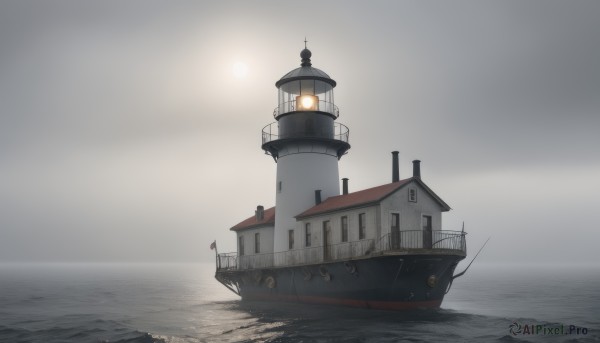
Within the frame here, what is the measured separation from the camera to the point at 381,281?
30.7 meters

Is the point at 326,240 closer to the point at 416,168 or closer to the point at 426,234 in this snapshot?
the point at 426,234

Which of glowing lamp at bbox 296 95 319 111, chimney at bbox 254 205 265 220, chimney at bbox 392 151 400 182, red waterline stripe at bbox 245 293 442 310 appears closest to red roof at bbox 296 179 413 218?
chimney at bbox 392 151 400 182

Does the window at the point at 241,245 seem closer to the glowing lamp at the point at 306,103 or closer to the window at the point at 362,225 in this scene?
the glowing lamp at the point at 306,103

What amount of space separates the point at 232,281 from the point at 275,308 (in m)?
10.5

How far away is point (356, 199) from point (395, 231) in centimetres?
346

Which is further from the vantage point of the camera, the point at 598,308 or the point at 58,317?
the point at 598,308

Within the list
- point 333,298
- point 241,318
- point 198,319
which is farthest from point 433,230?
point 198,319

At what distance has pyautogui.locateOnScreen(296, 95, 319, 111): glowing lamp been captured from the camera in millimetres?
40750

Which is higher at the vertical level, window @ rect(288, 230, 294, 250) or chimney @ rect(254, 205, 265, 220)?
chimney @ rect(254, 205, 265, 220)

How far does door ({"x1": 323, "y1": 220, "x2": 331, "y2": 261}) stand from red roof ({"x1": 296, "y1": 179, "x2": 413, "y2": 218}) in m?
0.89

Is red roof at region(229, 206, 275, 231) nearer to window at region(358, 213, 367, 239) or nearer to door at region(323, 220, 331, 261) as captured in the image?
door at region(323, 220, 331, 261)

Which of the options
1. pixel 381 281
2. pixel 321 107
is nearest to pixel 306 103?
pixel 321 107

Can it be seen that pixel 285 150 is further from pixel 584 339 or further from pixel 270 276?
pixel 584 339

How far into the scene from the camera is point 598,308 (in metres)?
45.9
